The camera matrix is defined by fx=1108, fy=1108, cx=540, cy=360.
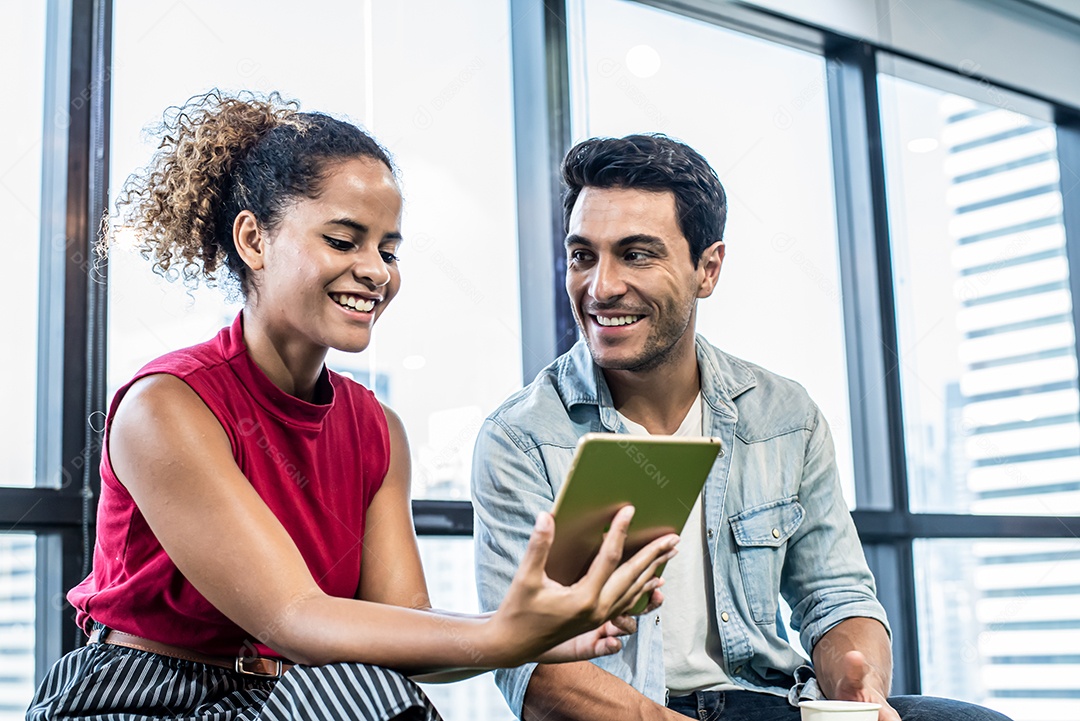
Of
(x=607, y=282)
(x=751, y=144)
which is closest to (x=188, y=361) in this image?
(x=607, y=282)

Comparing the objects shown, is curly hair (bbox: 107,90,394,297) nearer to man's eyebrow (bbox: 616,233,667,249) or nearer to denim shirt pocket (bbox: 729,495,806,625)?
man's eyebrow (bbox: 616,233,667,249)

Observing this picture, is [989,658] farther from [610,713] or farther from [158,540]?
[158,540]

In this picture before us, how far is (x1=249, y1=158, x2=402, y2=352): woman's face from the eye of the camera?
4.72ft

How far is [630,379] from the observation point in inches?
71.2

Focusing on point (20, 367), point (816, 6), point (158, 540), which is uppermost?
point (816, 6)

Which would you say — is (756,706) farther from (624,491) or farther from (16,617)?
(16,617)

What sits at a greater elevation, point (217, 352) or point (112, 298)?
point (112, 298)

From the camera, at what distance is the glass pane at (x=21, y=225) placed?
1.99 m

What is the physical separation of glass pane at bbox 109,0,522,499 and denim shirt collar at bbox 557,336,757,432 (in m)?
0.70

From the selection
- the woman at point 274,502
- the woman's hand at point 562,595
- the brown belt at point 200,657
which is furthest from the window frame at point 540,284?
the woman's hand at point 562,595

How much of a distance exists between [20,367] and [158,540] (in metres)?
0.85

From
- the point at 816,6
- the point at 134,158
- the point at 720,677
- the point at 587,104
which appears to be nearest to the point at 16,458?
the point at 134,158

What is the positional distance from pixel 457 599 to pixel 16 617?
0.91m

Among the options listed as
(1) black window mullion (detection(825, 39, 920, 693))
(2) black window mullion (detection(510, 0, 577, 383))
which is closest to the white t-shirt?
(2) black window mullion (detection(510, 0, 577, 383))
